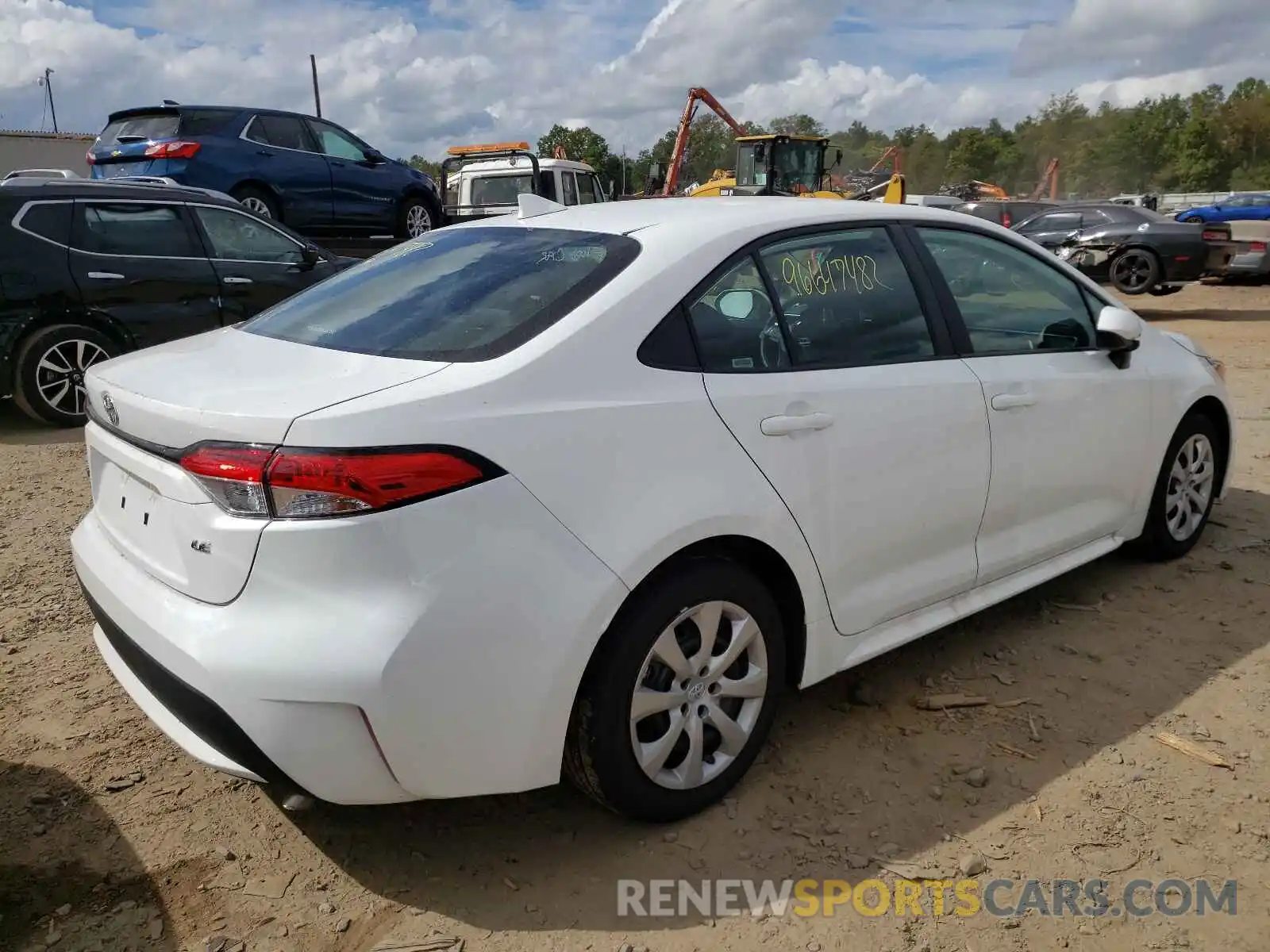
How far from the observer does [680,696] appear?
2.53 m

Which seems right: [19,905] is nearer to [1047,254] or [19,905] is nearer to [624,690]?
[624,690]

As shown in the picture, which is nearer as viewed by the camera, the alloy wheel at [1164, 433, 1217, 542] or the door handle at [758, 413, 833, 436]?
the door handle at [758, 413, 833, 436]

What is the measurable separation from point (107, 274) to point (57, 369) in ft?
2.52

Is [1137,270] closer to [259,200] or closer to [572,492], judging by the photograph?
[259,200]

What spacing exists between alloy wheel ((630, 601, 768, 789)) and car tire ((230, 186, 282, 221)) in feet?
28.7

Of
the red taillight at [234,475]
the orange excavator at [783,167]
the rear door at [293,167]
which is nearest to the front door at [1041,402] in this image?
the red taillight at [234,475]

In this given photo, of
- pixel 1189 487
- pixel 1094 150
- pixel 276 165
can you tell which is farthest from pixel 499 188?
pixel 1094 150

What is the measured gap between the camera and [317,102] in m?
39.2

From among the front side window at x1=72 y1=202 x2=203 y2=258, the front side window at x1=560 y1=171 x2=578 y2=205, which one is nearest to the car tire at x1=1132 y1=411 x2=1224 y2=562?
the front side window at x1=72 y1=202 x2=203 y2=258

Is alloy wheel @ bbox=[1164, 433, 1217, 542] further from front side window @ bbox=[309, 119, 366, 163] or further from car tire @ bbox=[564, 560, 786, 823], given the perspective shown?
front side window @ bbox=[309, 119, 366, 163]

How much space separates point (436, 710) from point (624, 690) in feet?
1.58

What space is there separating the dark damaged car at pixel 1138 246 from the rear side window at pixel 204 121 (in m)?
11.1

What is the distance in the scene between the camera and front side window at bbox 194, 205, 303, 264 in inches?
303

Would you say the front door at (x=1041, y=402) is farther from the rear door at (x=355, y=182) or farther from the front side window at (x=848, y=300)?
the rear door at (x=355, y=182)
